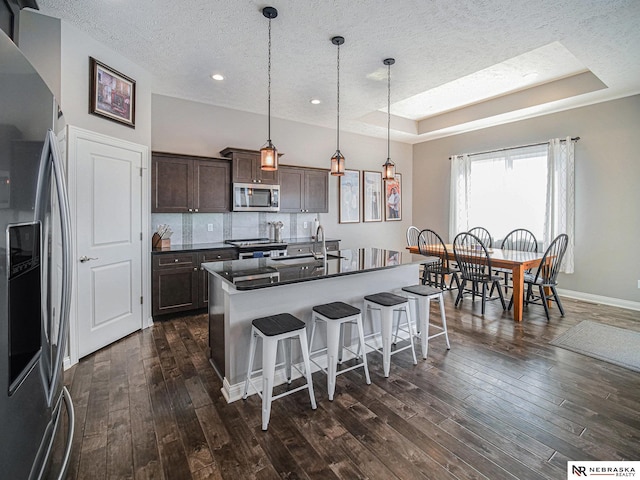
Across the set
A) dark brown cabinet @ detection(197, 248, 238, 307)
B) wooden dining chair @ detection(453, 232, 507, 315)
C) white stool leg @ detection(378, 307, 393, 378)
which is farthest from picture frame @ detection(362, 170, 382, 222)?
white stool leg @ detection(378, 307, 393, 378)

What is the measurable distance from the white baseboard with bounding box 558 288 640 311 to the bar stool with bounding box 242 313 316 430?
4897 millimetres

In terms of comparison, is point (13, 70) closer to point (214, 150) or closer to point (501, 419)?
point (501, 419)

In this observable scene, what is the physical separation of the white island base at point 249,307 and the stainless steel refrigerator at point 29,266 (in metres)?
1.04

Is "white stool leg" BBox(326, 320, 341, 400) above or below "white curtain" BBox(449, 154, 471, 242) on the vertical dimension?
below

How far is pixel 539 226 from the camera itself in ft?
17.7

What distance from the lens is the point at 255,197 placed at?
486 centimetres

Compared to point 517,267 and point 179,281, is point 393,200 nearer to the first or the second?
point 517,267

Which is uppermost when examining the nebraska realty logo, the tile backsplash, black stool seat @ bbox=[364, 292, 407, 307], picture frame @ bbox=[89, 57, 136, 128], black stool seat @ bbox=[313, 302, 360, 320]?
picture frame @ bbox=[89, 57, 136, 128]

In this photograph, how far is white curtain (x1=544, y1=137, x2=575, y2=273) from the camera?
4969mm

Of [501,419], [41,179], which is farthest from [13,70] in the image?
[501,419]

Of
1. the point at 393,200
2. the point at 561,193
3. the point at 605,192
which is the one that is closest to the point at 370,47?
the point at 561,193

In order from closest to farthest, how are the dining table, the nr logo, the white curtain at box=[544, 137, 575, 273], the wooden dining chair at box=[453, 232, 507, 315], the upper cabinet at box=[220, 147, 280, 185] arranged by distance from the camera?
the nr logo
the dining table
the wooden dining chair at box=[453, 232, 507, 315]
the upper cabinet at box=[220, 147, 280, 185]
the white curtain at box=[544, 137, 575, 273]

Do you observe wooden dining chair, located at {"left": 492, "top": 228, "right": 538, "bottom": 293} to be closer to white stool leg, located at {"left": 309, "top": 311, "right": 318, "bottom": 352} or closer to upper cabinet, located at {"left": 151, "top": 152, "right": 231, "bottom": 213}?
white stool leg, located at {"left": 309, "top": 311, "right": 318, "bottom": 352}

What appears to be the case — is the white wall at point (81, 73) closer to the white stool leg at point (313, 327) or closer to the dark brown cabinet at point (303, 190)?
the dark brown cabinet at point (303, 190)
